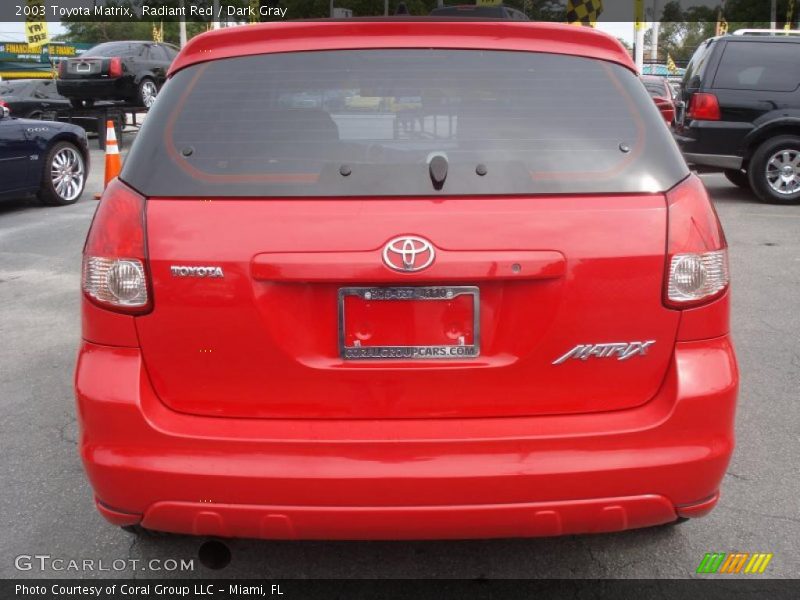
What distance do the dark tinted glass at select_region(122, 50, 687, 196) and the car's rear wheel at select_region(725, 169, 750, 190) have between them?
33.6ft

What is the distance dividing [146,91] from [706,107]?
573 inches

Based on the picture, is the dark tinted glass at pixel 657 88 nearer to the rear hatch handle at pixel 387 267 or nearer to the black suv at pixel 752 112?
the black suv at pixel 752 112

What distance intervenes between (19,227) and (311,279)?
858 cm

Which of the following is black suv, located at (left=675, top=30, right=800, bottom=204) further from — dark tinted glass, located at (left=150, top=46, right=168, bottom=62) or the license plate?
dark tinted glass, located at (left=150, top=46, right=168, bottom=62)

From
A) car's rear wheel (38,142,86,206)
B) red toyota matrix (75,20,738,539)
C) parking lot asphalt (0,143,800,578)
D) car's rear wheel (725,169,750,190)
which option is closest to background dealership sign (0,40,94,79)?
car's rear wheel (38,142,86,206)

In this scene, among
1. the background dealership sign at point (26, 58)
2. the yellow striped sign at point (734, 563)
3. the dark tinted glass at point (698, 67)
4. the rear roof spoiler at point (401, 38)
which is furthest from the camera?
the background dealership sign at point (26, 58)

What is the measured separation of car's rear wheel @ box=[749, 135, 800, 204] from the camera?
1097 cm

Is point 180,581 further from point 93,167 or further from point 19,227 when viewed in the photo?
point 93,167

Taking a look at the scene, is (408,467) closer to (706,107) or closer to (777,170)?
(706,107)

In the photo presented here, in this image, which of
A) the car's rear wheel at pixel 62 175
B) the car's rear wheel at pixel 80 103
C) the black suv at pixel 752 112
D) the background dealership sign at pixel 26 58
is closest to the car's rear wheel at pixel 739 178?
the black suv at pixel 752 112

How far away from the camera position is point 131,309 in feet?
7.86

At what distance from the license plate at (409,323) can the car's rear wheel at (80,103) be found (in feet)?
67.6

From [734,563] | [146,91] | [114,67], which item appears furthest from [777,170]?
[146,91]

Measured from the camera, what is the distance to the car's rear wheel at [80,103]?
68.7 ft
